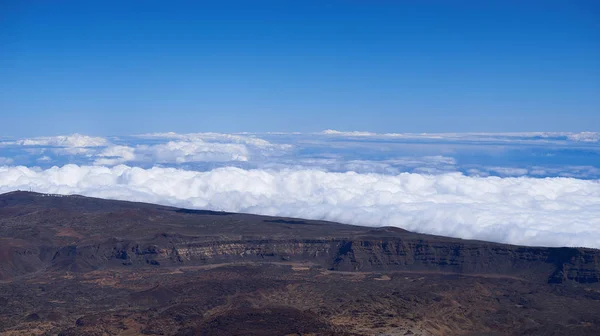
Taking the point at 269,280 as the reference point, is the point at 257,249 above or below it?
above

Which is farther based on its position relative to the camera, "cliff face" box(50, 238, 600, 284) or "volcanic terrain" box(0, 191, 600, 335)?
"cliff face" box(50, 238, 600, 284)

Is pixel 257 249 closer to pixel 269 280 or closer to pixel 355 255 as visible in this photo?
pixel 355 255

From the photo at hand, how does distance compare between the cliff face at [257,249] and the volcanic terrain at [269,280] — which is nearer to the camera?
the volcanic terrain at [269,280]

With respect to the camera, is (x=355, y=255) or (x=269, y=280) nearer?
(x=269, y=280)

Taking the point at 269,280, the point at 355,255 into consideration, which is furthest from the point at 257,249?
the point at 269,280

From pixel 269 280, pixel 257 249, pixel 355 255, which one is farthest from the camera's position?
pixel 257 249

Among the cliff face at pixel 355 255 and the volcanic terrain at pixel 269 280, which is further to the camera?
the cliff face at pixel 355 255
